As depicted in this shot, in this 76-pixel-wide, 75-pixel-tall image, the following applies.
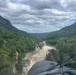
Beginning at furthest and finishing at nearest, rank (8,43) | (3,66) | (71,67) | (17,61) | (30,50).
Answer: (30,50)
(8,43)
(17,61)
(3,66)
(71,67)

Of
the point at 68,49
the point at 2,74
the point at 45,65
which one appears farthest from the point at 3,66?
the point at 45,65

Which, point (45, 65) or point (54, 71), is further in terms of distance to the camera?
point (45, 65)

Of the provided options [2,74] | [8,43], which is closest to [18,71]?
[2,74]

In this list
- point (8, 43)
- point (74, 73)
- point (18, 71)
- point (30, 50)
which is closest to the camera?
point (74, 73)

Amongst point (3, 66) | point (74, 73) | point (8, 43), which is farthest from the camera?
point (8, 43)

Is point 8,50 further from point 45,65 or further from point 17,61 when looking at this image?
point 45,65

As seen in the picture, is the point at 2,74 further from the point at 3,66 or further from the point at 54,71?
the point at 54,71

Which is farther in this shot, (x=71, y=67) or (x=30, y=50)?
(x=30, y=50)

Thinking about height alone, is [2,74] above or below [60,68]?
below

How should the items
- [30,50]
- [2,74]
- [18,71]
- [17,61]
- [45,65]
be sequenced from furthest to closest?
[30,50] → [17,61] → [18,71] → [2,74] → [45,65]
